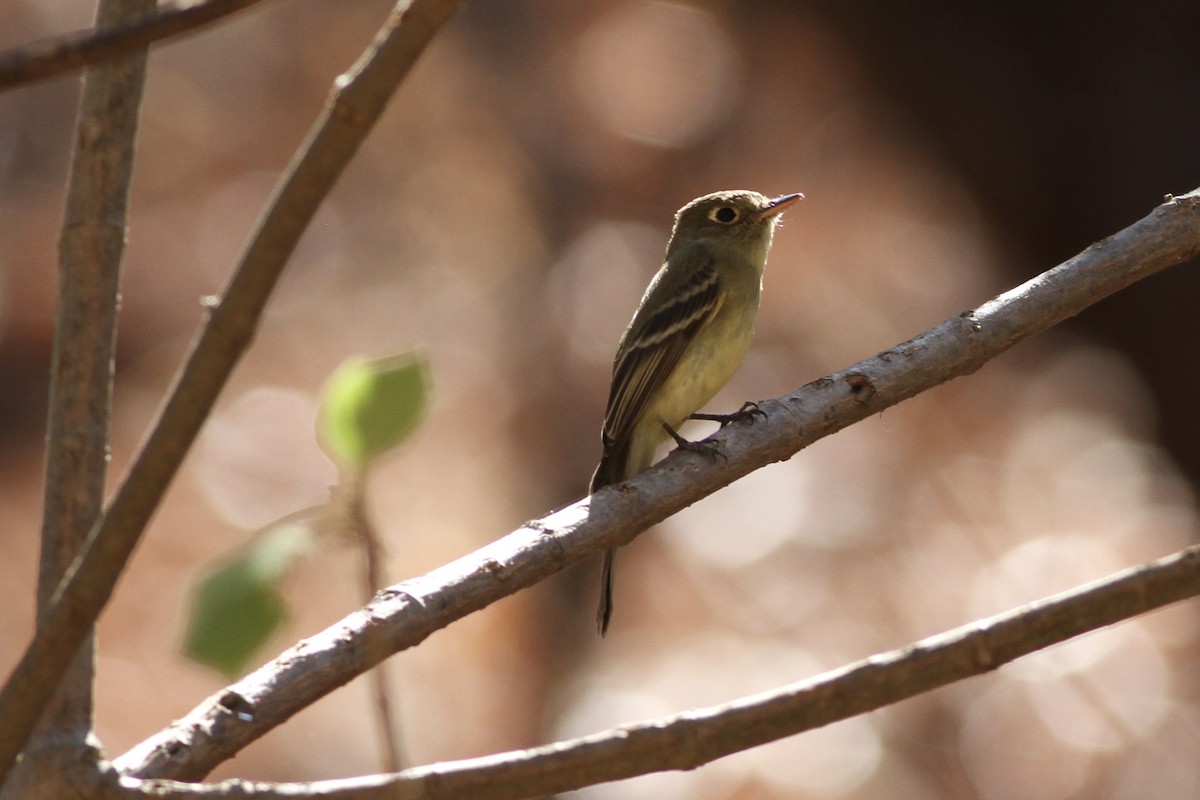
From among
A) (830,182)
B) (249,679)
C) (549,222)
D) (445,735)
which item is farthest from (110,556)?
(830,182)

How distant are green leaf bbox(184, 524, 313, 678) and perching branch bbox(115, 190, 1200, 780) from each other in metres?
0.34

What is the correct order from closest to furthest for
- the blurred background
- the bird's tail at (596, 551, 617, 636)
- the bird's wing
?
the bird's tail at (596, 551, 617, 636) < the bird's wing < the blurred background

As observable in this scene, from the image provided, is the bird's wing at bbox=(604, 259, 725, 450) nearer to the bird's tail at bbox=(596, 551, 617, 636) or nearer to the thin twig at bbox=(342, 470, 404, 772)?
the bird's tail at bbox=(596, 551, 617, 636)

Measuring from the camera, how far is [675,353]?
4605 millimetres

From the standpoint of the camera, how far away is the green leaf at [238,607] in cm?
161

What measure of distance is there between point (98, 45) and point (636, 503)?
1.78m

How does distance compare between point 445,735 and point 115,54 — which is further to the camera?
point 445,735

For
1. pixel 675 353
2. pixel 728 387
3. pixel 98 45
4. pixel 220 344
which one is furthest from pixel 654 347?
pixel 98 45

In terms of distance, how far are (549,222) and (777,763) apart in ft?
11.3

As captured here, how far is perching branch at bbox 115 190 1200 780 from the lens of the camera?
211cm

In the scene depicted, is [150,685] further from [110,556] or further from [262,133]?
[110,556]

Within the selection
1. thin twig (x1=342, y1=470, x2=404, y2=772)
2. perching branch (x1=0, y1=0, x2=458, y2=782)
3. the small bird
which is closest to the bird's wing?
the small bird

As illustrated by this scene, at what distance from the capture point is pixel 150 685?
217 inches

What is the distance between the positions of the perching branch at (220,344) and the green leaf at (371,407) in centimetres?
A: 27
